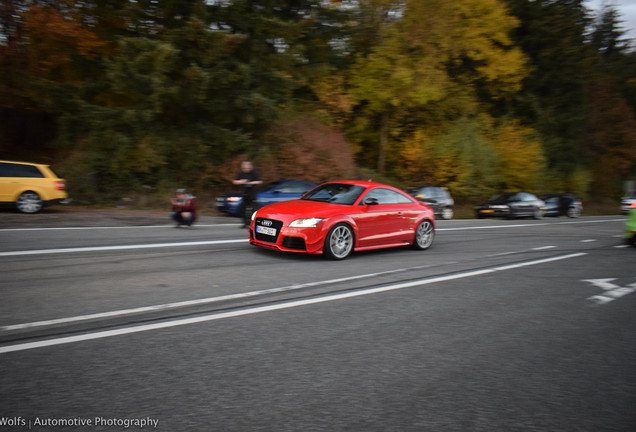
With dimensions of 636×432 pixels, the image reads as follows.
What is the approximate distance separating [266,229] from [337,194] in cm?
167

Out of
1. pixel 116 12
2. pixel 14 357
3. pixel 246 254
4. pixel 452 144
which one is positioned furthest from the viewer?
pixel 452 144

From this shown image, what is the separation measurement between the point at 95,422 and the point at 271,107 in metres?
20.4

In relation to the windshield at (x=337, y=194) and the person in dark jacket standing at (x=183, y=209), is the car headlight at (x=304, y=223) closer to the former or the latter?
the windshield at (x=337, y=194)

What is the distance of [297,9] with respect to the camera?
25.0 metres

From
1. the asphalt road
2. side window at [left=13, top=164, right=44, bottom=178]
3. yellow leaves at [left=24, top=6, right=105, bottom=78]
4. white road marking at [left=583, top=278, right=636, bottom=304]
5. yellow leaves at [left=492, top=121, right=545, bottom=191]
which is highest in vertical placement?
yellow leaves at [left=24, top=6, right=105, bottom=78]

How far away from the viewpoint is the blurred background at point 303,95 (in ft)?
69.4

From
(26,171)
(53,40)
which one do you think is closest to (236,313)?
(26,171)

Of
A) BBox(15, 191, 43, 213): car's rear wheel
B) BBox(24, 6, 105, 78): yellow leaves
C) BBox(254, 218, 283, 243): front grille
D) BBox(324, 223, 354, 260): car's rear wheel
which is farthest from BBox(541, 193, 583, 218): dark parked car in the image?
BBox(15, 191, 43, 213): car's rear wheel

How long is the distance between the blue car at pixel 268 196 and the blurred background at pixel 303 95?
10.3ft

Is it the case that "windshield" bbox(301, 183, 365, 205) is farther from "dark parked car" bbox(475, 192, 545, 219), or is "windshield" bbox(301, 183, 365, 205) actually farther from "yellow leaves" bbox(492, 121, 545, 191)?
"yellow leaves" bbox(492, 121, 545, 191)

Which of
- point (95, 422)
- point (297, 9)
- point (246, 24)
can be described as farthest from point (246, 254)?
point (297, 9)

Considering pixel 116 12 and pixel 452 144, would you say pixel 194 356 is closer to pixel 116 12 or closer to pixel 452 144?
pixel 116 12

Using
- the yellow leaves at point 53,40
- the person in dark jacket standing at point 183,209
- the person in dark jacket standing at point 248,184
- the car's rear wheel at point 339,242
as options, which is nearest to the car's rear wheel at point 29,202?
the person in dark jacket standing at point 183,209

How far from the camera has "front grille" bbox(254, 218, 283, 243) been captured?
8.84 m
